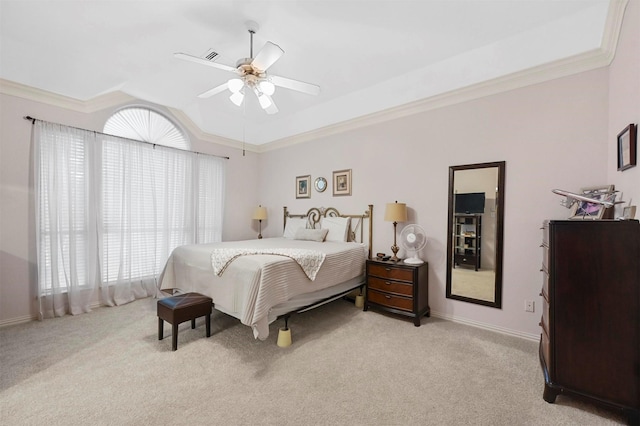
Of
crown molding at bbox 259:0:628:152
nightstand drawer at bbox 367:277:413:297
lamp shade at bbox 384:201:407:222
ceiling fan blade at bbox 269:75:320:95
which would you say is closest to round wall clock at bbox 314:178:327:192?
crown molding at bbox 259:0:628:152

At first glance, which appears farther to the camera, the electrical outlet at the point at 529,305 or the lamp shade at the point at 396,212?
the lamp shade at the point at 396,212

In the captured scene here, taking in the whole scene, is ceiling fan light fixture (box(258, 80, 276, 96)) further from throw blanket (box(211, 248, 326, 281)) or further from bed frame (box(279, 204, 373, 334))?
bed frame (box(279, 204, 373, 334))

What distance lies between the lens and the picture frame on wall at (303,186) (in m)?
4.62

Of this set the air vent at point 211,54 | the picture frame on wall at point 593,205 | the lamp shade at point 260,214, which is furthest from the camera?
the lamp shade at point 260,214

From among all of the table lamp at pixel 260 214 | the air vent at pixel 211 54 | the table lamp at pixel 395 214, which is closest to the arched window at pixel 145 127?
the table lamp at pixel 260 214

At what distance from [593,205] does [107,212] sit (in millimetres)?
5147

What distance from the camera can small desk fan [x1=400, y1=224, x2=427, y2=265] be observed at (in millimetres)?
3171

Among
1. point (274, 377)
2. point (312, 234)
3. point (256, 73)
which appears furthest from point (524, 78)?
point (274, 377)

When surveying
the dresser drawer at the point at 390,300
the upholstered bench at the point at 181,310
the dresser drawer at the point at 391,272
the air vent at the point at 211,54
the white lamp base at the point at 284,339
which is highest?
the air vent at the point at 211,54

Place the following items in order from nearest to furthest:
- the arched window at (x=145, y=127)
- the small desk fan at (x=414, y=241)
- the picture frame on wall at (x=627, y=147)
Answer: the picture frame on wall at (x=627, y=147)
the small desk fan at (x=414, y=241)
the arched window at (x=145, y=127)

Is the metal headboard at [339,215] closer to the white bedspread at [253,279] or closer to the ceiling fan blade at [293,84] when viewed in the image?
the white bedspread at [253,279]

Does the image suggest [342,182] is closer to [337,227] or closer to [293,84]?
[337,227]

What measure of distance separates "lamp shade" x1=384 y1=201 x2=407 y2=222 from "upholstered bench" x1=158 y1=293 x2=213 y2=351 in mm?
2221

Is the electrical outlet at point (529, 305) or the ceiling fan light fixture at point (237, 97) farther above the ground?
the ceiling fan light fixture at point (237, 97)
